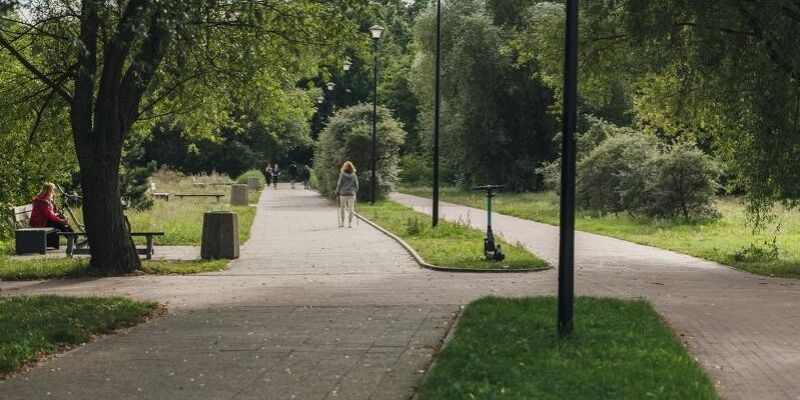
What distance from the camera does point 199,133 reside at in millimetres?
19141

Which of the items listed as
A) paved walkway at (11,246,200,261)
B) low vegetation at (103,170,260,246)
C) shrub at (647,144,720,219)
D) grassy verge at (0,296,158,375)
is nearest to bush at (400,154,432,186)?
low vegetation at (103,170,260,246)

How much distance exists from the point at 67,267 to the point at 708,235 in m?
14.4

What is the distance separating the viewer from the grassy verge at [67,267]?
13.8 meters

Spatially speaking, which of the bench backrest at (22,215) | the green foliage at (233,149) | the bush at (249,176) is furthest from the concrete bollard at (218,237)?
the green foliage at (233,149)

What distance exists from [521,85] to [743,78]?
3542 cm

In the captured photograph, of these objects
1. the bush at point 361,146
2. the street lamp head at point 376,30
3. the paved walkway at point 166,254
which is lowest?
the paved walkway at point 166,254

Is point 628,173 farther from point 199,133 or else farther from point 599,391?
point 599,391

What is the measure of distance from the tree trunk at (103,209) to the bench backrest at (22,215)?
17.4ft

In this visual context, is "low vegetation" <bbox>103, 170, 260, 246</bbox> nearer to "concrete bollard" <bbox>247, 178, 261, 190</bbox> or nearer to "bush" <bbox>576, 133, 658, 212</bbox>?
"bush" <bbox>576, 133, 658, 212</bbox>

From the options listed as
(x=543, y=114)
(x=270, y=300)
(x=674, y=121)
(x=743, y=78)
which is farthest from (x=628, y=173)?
(x=543, y=114)

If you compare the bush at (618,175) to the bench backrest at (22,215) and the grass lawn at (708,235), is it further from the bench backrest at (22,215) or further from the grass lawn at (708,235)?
the bench backrest at (22,215)

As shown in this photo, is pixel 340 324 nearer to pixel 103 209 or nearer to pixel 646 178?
pixel 103 209

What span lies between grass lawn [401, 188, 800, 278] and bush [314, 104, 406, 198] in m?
6.72

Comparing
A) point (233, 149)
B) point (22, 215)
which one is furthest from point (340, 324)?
point (233, 149)
